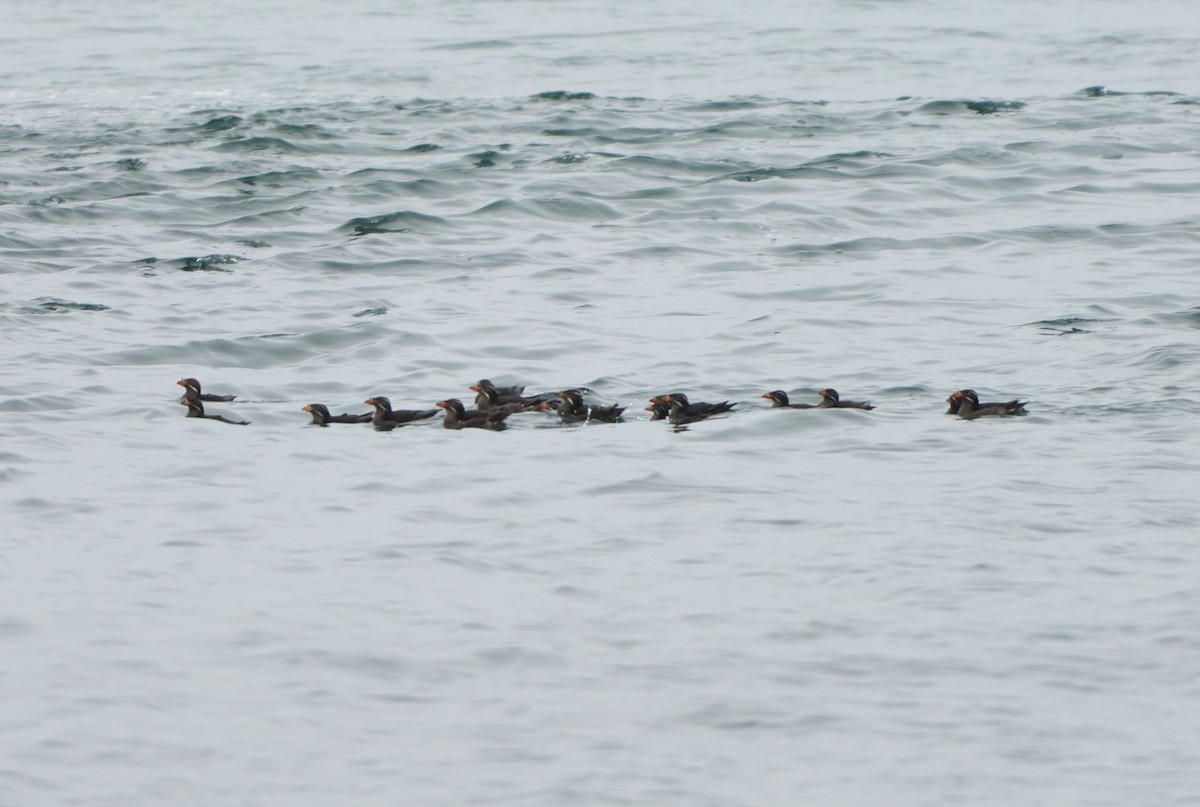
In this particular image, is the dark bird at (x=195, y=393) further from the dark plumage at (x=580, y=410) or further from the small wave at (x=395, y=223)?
the small wave at (x=395, y=223)

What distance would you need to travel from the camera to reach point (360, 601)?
9.73 meters

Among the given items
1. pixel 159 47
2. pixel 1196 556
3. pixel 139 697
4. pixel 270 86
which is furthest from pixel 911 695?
pixel 159 47

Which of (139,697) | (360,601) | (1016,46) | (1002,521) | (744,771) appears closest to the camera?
(744,771)

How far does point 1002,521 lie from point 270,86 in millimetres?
24810

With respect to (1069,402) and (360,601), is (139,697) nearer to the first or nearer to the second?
(360,601)

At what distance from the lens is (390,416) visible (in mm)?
13633

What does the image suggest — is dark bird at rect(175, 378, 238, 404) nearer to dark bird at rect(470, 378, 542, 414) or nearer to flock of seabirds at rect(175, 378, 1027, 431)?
flock of seabirds at rect(175, 378, 1027, 431)

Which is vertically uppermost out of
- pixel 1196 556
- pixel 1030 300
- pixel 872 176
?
pixel 872 176

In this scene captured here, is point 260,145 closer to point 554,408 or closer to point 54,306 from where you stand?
point 54,306

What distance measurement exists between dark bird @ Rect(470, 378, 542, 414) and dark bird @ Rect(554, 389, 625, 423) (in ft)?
0.80

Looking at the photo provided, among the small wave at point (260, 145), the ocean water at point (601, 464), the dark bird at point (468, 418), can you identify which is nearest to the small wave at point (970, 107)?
the ocean water at point (601, 464)

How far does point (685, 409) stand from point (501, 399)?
151cm

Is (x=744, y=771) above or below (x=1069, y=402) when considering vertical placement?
below

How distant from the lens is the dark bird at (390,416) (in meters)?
13.6
